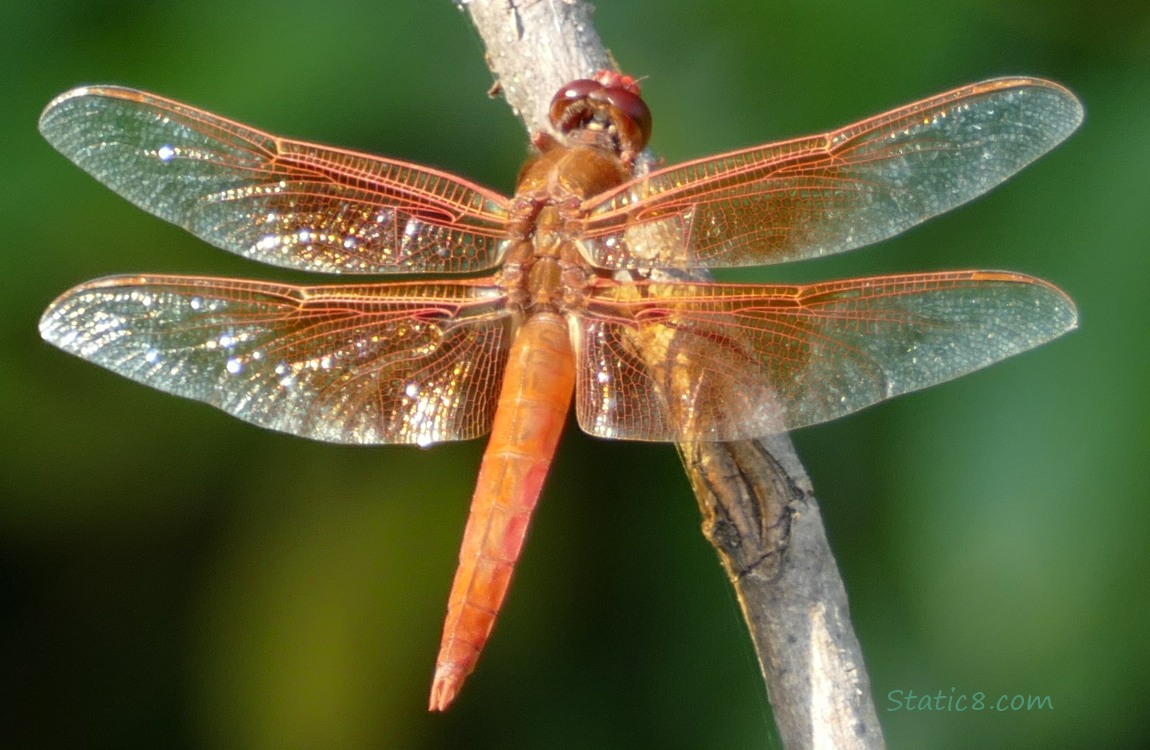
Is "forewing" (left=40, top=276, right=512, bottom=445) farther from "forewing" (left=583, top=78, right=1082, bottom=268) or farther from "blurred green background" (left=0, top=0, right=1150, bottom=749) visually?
"blurred green background" (left=0, top=0, right=1150, bottom=749)

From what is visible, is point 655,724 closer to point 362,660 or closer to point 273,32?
point 362,660

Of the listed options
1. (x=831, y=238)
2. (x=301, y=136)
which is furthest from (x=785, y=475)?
(x=301, y=136)

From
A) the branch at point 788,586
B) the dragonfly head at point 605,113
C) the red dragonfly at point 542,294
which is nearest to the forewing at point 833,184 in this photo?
the red dragonfly at point 542,294

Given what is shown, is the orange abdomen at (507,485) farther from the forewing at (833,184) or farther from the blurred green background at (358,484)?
the blurred green background at (358,484)

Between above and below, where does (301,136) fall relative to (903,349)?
above

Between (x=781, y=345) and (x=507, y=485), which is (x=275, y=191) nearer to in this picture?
(x=507, y=485)

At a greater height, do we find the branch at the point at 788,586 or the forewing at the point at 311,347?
the forewing at the point at 311,347

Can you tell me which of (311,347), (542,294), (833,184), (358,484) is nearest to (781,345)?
(833,184)

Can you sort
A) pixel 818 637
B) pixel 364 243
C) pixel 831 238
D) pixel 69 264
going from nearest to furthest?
pixel 818 637 → pixel 831 238 → pixel 364 243 → pixel 69 264
